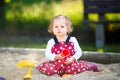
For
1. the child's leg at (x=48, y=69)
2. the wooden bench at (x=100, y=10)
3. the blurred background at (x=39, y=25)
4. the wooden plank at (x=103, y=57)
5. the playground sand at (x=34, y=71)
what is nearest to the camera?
the playground sand at (x=34, y=71)

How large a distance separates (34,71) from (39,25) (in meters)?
3.52

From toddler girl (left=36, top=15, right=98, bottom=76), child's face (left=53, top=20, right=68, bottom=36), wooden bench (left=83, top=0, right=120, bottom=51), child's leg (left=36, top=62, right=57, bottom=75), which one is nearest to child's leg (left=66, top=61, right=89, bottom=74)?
toddler girl (left=36, top=15, right=98, bottom=76)

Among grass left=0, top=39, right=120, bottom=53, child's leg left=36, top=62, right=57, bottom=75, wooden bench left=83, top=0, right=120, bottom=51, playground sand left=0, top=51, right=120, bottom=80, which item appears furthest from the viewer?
wooden bench left=83, top=0, right=120, bottom=51

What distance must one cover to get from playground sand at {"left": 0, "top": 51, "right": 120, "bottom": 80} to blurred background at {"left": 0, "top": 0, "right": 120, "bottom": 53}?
54.6 inches

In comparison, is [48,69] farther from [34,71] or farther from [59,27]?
[59,27]

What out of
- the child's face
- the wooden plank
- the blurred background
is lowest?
the blurred background

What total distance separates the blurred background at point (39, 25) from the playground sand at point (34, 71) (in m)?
1.39

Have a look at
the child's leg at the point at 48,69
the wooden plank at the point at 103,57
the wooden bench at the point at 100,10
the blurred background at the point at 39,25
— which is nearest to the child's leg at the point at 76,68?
the child's leg at the point at 48,69

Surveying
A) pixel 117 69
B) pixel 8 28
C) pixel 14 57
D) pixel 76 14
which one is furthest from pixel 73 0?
pixel 117 69

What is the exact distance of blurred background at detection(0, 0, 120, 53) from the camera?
22.0 feet

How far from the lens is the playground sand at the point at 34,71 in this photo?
3846 mm

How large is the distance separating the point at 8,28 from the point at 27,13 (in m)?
0.59

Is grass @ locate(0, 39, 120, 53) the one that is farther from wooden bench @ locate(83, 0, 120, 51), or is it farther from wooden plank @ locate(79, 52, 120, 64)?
wooden plank @ locate(79, 52, 120, 64)

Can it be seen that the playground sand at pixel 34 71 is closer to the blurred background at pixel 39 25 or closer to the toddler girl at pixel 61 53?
the toddler girl at pixel 61 53
